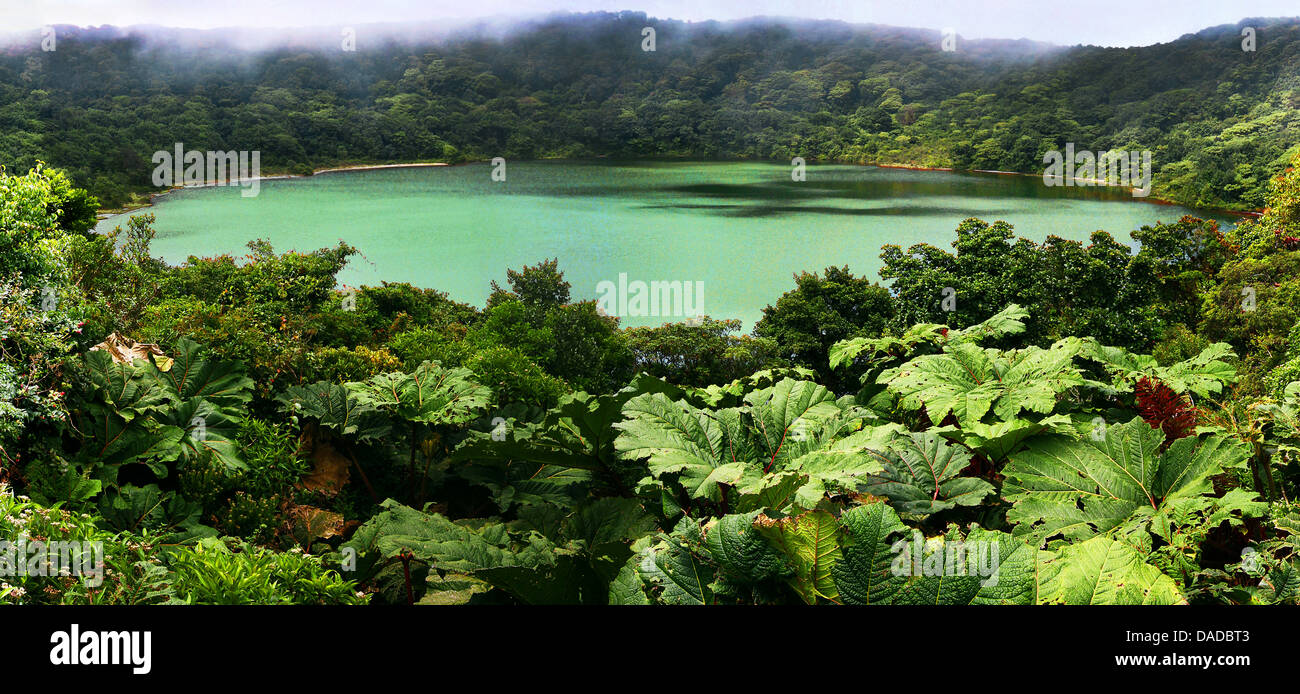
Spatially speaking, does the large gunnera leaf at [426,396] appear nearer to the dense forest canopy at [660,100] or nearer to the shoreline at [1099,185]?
the shoreline at [1099,185]

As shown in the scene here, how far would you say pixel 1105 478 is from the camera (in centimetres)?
278

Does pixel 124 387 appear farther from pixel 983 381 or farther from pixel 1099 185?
pixel 1099 185

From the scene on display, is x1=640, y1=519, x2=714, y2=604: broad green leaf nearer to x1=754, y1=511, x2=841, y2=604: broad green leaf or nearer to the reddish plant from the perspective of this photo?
x1=754, y1=511, x2=841, y2=604: broad green leaf

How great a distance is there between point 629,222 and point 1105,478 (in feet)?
169

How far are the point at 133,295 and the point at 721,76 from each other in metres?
132

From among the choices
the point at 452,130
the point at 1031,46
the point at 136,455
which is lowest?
the point at 136,455

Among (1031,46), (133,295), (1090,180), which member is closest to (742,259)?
(133,295)

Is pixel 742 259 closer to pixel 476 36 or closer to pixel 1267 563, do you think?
pixel 1267 563

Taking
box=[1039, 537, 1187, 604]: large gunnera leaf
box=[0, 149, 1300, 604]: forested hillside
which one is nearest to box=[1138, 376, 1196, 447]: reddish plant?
box=[0, 149, 1300, 604]: forested hillside

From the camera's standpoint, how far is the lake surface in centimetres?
3906

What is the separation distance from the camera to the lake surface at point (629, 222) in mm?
39062

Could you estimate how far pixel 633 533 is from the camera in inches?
103

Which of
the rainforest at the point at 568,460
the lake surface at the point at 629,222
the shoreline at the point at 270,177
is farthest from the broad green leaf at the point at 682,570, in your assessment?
the shoreline at the point at 270,177

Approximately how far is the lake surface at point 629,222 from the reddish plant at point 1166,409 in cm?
2712
